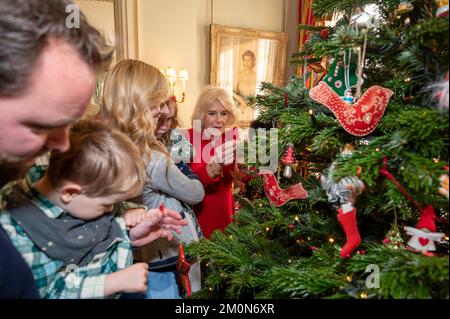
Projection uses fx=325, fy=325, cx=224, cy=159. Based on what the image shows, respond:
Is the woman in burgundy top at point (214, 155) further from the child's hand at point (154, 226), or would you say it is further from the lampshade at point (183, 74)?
the lampshade at point (183, 74)

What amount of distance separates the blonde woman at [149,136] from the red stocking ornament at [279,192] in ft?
1.36

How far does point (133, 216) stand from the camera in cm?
113

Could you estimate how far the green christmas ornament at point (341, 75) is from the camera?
0.97 metres

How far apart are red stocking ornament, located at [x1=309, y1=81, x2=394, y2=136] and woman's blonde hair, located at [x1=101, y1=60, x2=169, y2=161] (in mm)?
793

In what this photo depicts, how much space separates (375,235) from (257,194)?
2.55 feet

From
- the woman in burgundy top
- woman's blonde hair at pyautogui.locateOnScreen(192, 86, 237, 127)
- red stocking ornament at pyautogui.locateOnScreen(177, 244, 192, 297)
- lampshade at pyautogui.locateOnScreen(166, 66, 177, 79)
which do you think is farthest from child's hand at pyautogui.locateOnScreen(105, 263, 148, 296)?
lampshade at pyautogui.locateOnScreen(166, 66, 177, 79)

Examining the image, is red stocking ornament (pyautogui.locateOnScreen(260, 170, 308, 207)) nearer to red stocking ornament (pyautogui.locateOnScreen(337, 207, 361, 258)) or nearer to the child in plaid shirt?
red stocking ornament (pyautogui.locateOnScreen(337, 207, 361, 258))

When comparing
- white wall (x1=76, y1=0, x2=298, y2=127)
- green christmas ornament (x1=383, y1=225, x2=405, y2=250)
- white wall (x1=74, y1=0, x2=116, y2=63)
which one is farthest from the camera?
white wall (x1=76, y1=0, x2=298, y2=127)

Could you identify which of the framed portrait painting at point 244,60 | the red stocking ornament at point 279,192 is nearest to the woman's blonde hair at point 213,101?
the red stocking ornament at point 279,192

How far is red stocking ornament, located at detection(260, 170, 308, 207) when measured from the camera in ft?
3.73

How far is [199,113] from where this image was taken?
2475mm

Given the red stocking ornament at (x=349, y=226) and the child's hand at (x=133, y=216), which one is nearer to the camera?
the red stocking ornament at (x=349, y=226)
